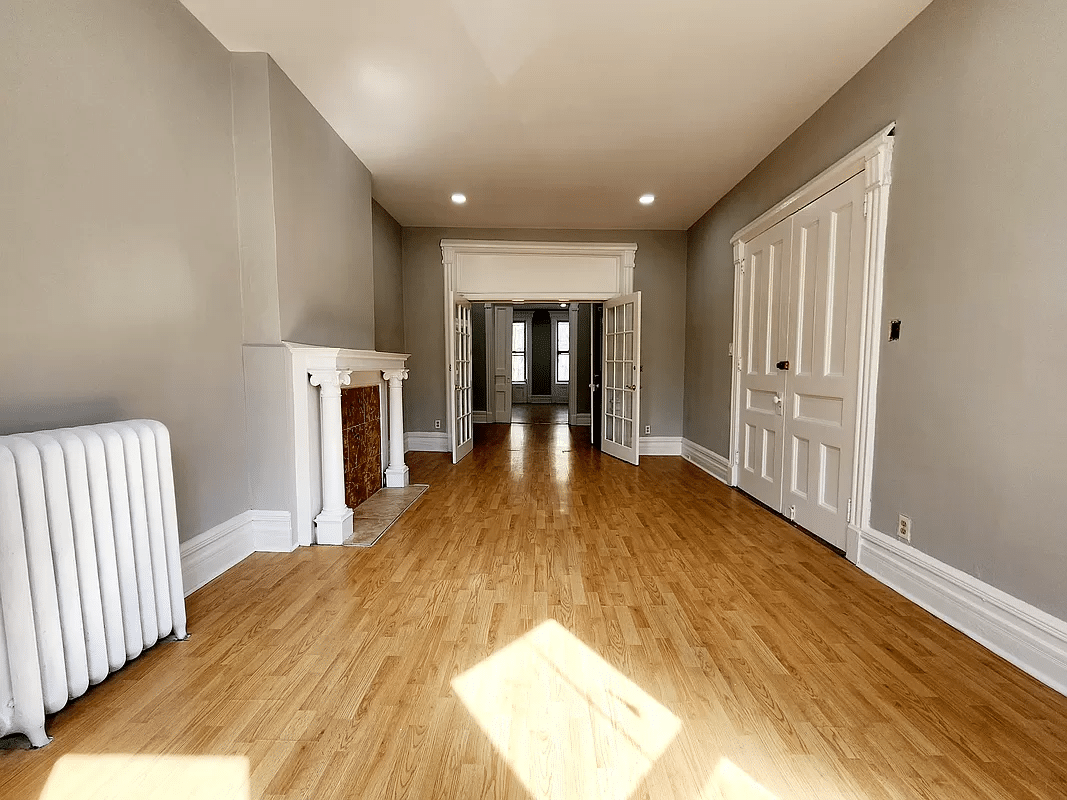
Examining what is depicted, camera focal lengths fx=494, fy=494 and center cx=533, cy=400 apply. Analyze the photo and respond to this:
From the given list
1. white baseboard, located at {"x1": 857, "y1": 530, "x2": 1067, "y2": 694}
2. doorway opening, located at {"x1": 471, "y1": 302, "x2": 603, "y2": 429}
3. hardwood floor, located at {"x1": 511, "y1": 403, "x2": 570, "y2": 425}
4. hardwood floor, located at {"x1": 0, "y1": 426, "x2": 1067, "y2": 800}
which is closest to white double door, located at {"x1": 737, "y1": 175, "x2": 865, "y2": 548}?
white baseboard, located at {"x1": 857, "y1": 530, "x2": 1067, "y2": 694}

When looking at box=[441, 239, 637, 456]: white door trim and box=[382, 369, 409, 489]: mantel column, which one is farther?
box=[441, 239, 637, 456]: white door trim

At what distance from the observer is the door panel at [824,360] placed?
278 cm

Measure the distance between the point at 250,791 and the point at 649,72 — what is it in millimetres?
3530

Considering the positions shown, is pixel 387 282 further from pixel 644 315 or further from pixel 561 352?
pixel 561 352

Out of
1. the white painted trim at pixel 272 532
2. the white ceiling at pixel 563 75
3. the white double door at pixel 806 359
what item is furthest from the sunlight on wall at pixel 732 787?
the white ceiling at pixel 563 75

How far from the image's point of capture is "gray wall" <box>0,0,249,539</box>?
5.33ft

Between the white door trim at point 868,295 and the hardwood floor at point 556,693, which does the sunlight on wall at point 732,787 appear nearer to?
the hardwood floor at point 556,693

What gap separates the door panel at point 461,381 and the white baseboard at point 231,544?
8.68 ft

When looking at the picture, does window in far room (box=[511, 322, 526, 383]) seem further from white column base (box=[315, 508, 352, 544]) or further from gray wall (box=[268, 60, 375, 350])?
white column base (box=[315, 508, 352, 544])

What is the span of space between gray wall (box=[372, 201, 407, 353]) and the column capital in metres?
2.07

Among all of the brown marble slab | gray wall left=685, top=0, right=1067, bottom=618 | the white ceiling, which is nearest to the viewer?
gray wall left=685, top=0, right=1067, bottom=618

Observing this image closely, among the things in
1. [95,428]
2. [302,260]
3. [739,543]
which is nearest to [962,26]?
[739,543]

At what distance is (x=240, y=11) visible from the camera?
7.74ft

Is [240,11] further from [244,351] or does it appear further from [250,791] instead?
[250,791]
